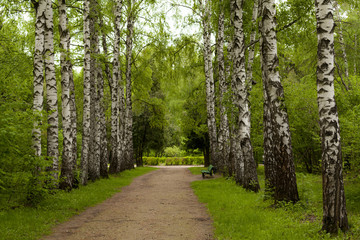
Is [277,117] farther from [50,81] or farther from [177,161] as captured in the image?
[177,161]

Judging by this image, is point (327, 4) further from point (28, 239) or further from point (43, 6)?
point (43, 6)

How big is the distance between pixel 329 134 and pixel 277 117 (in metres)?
2.49

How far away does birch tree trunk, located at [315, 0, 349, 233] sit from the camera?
5465 mm

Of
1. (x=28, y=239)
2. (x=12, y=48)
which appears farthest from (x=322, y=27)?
(x=12, y=48)

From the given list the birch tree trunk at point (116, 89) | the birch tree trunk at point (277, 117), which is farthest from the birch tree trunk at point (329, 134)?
the birch tree trunk at point (116, 89)

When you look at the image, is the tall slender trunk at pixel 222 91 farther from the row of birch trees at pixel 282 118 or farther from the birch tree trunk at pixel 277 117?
the birch tree trunk at pixel 277 117

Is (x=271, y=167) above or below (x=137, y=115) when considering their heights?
below

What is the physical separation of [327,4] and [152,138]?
1332 inches

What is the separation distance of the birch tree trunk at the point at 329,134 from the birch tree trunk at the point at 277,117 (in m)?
2.25

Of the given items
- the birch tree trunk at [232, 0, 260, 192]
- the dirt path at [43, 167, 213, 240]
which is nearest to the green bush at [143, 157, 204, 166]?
the birch tree trunk at [232, 0, 260, 192]

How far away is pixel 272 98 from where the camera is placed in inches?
322

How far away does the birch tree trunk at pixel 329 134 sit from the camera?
5.46m

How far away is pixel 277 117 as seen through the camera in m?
8.05

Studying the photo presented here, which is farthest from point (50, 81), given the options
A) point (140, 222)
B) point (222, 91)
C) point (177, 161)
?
point (177, 161)
